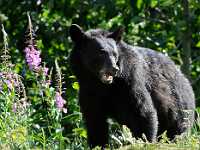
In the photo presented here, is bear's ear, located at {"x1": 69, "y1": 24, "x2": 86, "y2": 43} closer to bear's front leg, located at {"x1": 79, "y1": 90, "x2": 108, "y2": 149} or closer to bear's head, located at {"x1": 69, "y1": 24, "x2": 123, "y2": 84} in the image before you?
bear's head, located at {"x1": 69, "y1": 24, "x2": 123, "y2": 84}

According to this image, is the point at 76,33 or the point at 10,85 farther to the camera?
the point at 76,33

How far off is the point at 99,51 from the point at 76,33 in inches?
12.3

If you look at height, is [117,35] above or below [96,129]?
above

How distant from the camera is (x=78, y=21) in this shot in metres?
11.6

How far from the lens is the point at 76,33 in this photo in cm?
732

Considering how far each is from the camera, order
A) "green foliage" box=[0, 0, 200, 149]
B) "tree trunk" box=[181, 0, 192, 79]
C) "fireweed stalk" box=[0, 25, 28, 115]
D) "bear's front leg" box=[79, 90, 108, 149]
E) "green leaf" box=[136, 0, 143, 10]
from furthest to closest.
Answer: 1. "tree trunk" box=[181, 0, 192, 79]
2. "green foliage" box=[0, 0, 200, 149]
3. "green leaf" box=[136, 0, 143, 10]
4. "bear's front leg" box=[79, 90, 108, 149]
5. "fireweed stalk" box=[0, 25, 28, 115]

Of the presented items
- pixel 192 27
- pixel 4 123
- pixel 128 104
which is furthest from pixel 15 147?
pixel 192 27

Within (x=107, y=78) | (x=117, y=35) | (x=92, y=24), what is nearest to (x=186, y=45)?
(x=92, y=24)

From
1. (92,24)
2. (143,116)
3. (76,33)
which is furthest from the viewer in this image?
(92,24)

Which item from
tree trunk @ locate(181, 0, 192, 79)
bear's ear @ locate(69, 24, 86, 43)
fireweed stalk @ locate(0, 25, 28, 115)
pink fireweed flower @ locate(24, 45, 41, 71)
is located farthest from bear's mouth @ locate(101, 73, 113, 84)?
tree trunk @ locate(181, 0, 192, 79)

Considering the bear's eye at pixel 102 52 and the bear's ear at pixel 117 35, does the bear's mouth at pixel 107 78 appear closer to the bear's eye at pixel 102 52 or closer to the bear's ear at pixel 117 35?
the bear's eye at pixel 102 52

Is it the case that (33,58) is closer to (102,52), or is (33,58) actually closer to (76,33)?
(76,33)

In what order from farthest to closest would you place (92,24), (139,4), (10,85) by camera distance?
1. (92,24)
2. (139,4)
3. (10,85)

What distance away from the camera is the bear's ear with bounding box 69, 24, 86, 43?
729 cm
